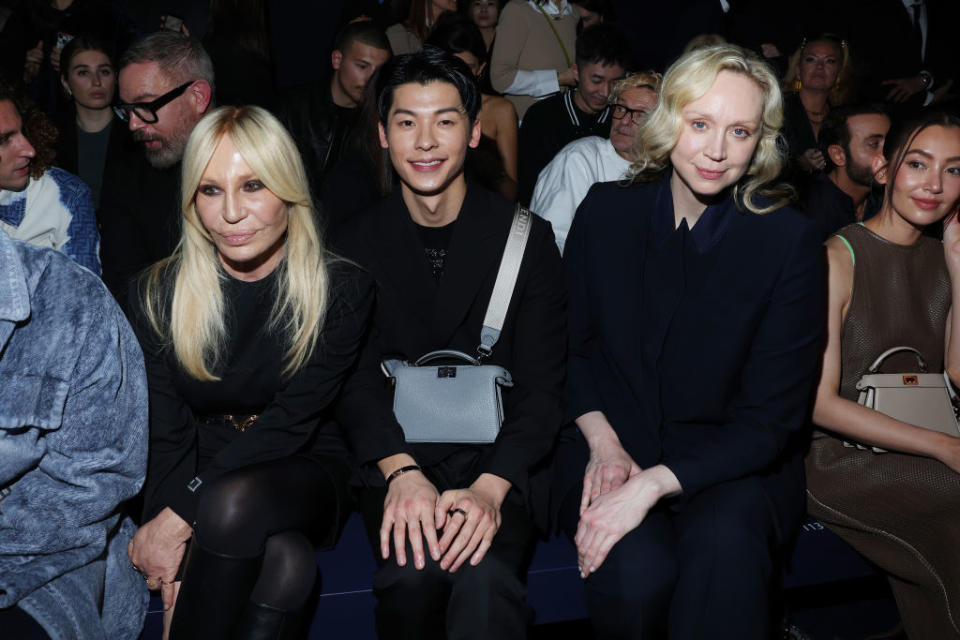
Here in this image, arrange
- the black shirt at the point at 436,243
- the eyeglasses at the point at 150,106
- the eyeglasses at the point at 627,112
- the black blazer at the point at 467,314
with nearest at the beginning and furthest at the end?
the black blazer at the point at 467,314
the black shirt at the point at 436,243
the eyeglasses at the point at 150,106
the eyeglasses at the point at 627,112

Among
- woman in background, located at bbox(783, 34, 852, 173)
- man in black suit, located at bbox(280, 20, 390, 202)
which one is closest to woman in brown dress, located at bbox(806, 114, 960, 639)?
woman in background, located at bbox(783, 34, 852, 173)

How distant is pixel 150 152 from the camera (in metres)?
3.28

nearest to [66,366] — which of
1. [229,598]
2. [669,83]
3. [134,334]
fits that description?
[134,334]

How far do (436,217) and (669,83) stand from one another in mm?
780

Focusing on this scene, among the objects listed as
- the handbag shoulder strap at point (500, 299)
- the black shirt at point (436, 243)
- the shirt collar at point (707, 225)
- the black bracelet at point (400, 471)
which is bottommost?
the black bracelet at point (400, 471)

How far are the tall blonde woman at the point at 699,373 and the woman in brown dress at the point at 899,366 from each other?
32cm

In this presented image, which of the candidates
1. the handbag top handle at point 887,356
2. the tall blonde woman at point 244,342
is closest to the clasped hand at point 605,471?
the tall blonde woman at point 244,342

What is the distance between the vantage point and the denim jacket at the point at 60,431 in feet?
6.12

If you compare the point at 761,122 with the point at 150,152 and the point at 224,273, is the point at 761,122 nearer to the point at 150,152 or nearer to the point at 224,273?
the point at 224,273

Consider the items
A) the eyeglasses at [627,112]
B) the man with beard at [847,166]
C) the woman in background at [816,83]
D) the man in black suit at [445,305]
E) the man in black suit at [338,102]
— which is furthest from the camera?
the woman in background at [816,83]

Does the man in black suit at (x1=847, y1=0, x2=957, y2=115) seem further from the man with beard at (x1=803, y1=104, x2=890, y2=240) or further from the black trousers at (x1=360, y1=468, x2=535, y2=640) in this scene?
the black trousers at (x1=360, y1=468, x2=535, y2=640)

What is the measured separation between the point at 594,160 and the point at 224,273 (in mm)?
2098

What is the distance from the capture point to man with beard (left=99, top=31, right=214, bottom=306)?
10.3 feet

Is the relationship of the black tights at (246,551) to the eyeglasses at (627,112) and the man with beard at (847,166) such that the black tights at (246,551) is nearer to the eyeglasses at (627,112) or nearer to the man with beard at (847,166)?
the eyeglasses at (627,112)
